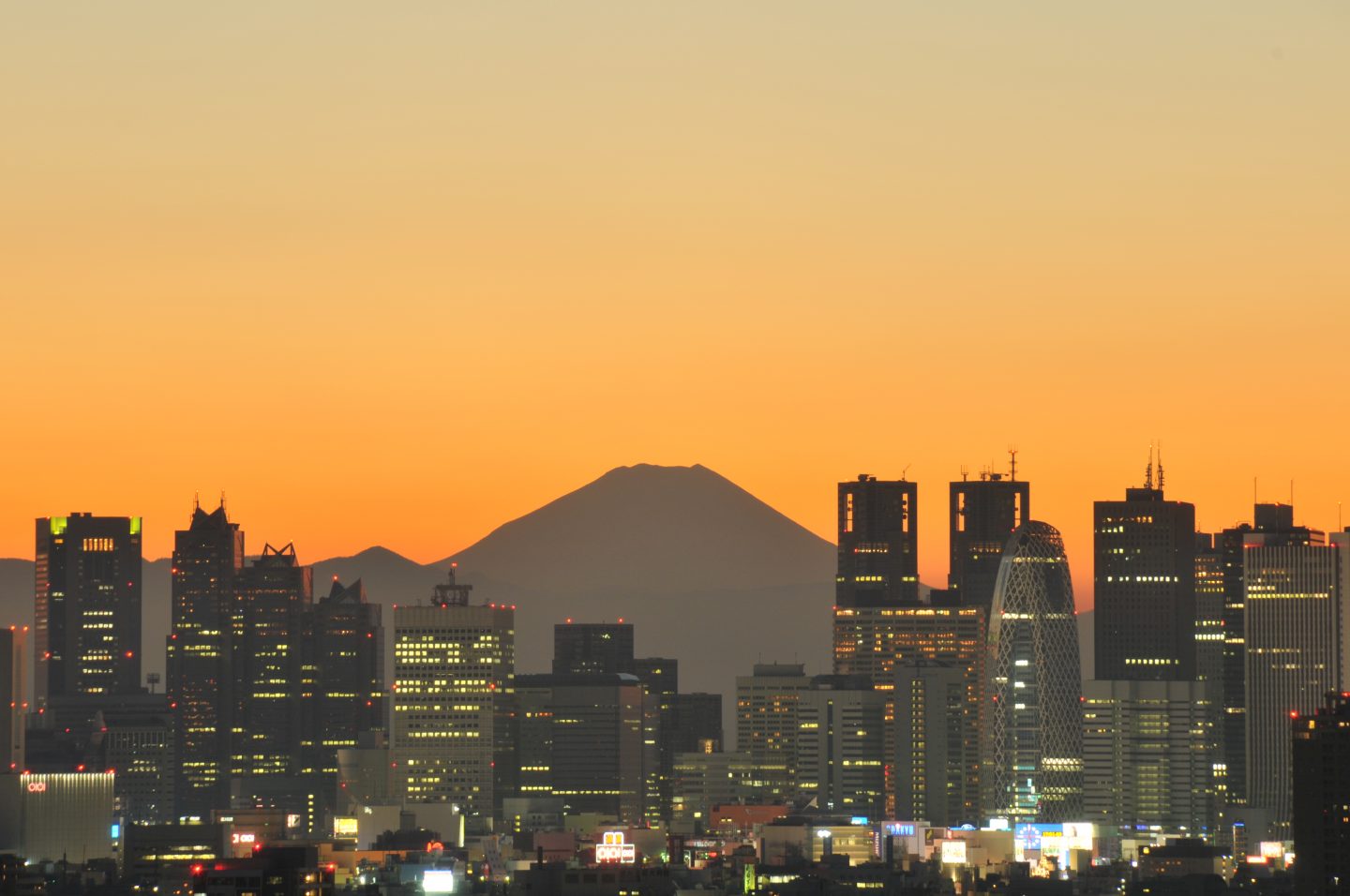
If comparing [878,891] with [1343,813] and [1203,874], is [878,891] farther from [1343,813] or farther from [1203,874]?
[1343,813]

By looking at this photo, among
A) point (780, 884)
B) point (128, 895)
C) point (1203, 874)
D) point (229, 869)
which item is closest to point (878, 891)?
point (780, 884)

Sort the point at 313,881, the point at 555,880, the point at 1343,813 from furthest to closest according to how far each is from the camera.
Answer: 1. the point at 555,880
2. the point at 1343,813
3. the point at 313,881

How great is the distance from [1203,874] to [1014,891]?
14663mm

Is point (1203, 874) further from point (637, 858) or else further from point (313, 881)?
point (313, 881)

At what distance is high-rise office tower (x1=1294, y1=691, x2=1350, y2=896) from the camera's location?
14900 cm

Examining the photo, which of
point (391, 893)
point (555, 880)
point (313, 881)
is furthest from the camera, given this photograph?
point (391, 893)

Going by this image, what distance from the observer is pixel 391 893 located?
616 ft

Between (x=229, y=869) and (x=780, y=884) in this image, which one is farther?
(x=780, y=884)

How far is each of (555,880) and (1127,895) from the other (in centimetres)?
3749

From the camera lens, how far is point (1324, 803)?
493ft

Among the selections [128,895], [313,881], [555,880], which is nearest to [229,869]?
[313,881]

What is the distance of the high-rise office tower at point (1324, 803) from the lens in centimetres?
14900

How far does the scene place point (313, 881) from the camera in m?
130

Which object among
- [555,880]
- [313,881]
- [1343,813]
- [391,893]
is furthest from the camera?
[391,893]
